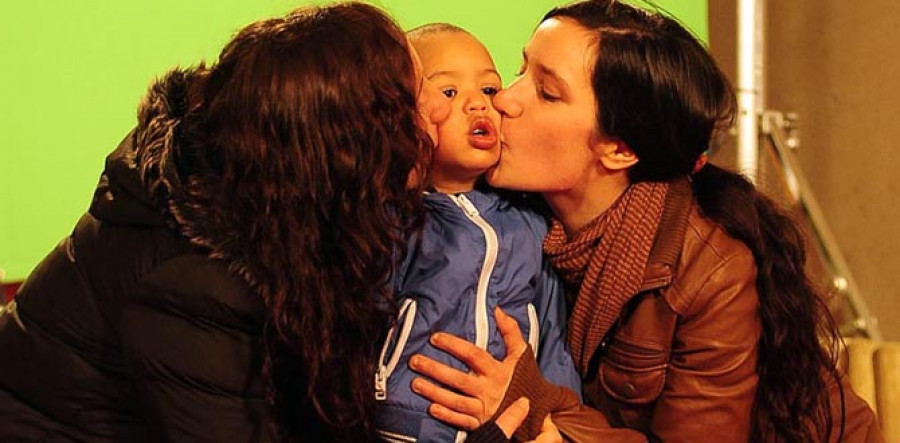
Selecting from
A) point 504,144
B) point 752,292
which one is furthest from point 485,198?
point 752,292

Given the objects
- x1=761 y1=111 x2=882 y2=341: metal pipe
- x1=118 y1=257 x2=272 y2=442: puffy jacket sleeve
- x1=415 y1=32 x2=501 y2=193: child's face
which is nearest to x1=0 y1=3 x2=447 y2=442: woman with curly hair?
x1=118 y1=257 x2=272 y2=442: puffy jacket sleeve

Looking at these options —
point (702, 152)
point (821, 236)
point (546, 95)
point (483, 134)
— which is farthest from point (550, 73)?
point (821, 236)

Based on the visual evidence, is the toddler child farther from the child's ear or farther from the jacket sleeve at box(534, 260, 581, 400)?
the child's ear

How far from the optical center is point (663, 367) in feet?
5.90

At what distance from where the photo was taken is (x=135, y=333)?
1.53 m

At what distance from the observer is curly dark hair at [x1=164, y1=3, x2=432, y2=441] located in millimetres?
1498

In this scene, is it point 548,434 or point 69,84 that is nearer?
point 548,434

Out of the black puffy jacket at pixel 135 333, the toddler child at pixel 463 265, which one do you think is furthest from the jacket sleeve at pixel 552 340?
the black puffy jacket at pixel 135 333

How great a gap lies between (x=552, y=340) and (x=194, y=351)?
2.18 ft

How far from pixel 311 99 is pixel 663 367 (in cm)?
74

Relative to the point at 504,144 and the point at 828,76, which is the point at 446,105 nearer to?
the point at 504,144

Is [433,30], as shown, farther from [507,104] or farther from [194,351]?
[194,351]

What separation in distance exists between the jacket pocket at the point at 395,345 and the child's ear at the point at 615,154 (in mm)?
418

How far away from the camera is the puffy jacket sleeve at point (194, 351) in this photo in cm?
151
